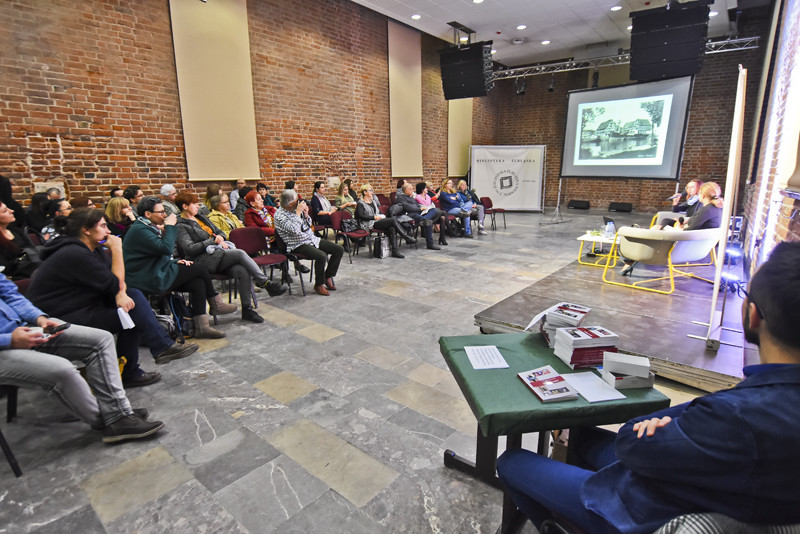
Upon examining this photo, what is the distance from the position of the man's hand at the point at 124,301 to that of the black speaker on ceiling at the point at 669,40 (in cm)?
839

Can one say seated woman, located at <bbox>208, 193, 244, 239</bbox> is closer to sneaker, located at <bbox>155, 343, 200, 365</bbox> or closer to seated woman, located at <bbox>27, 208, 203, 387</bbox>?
sneaker, located at <bbox>155, 343, 200, 365</bbox>

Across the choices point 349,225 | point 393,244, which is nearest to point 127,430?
point 349,225

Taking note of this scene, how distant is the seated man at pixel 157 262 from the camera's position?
303 centimetres

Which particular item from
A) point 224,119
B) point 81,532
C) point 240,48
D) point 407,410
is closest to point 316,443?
point 407,410

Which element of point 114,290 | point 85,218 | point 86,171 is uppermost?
point 86,171

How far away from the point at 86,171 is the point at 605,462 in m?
6.27

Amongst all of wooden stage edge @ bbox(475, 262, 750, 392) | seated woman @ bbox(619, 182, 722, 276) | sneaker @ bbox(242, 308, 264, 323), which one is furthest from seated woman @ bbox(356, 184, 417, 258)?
seated woman @ bbox(619, 182, 722, 276)

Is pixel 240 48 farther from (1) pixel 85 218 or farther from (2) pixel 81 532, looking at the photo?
(2) pixel 81 532

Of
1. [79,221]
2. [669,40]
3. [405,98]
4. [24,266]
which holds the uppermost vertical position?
[669,40]

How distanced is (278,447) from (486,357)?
1207mm

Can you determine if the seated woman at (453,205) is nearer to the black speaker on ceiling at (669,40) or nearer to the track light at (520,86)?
the black speaker on ceiling at (669,40)

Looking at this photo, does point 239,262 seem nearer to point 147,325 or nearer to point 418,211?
point 147,325

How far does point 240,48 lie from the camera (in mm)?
6434

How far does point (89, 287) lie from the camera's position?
2.37 m
